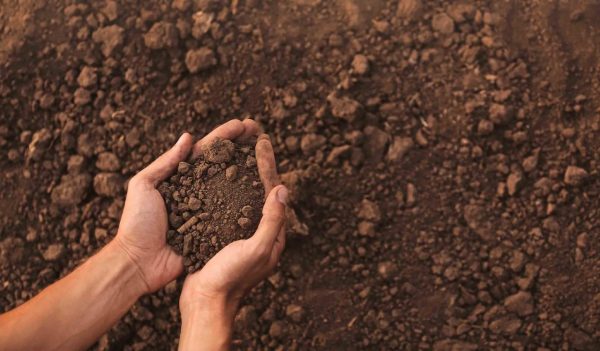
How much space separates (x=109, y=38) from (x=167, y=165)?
2.49ft

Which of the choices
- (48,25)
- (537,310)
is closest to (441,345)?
(537,310)

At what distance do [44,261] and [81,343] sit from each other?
56 centimetres

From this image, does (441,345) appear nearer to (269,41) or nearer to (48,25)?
(269,41)

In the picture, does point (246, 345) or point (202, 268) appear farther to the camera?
point (246, 345)

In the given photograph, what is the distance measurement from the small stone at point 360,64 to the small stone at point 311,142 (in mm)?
289

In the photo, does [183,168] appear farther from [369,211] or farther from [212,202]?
[369,211]

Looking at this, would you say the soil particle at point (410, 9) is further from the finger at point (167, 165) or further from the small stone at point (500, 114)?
the finger at point (167, 165)

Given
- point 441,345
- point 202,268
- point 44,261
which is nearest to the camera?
point 202,268

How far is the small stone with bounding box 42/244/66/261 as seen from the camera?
2.50 metres

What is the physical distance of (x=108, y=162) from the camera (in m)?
2.52

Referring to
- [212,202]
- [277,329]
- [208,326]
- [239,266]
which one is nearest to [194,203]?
[212,202]

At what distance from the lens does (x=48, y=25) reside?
104 inches

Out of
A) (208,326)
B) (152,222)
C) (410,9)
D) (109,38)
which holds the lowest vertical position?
(208,326)

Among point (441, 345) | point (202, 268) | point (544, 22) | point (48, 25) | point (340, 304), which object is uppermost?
point (48, 25)
